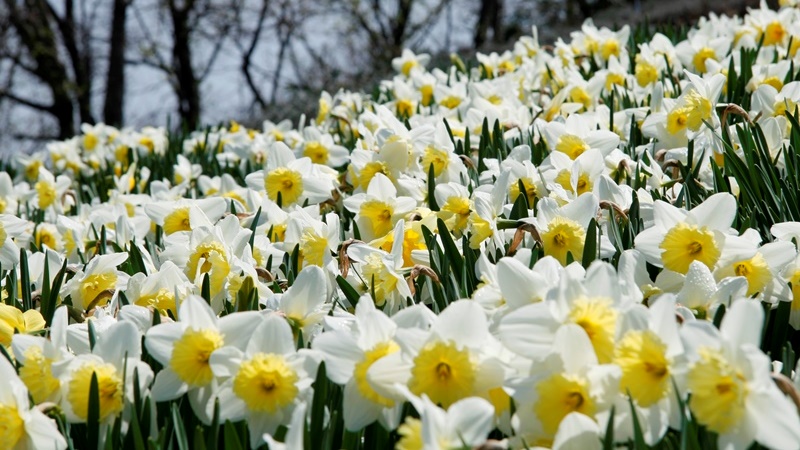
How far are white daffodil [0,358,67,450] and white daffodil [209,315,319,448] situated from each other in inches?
9.9

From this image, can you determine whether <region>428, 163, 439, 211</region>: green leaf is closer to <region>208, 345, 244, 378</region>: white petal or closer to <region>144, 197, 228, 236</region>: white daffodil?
<region>144, 197, 228, 236</region>: white daffodil

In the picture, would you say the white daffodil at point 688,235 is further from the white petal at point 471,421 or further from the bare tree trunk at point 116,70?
the bare tree trunk at point 116,70

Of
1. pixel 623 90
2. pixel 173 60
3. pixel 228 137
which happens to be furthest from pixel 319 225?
pixel 173 60

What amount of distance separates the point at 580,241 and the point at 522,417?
0.65 m

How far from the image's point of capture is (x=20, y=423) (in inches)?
47.0

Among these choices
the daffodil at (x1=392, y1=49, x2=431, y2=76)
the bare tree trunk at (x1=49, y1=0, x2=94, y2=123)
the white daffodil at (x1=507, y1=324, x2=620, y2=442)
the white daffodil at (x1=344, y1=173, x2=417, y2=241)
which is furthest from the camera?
the bare tree trunk at (x1=49, y1=0, x2=94, y2=123)

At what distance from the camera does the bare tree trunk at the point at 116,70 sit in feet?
48.0

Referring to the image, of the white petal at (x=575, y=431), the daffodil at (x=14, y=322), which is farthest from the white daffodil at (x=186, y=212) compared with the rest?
the white petal at (x=575, y=431)

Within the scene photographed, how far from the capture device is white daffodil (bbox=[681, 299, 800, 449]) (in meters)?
0.96

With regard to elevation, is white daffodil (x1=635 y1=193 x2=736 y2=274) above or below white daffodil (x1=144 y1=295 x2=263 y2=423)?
above

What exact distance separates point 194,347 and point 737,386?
31.5 inches

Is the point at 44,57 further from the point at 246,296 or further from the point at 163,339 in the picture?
→ the point at 163,339

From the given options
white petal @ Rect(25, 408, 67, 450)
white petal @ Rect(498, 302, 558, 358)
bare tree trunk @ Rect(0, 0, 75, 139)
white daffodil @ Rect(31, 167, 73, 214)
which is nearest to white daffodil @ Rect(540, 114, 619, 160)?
white petal @ Rect(498, 302, 558, 358)

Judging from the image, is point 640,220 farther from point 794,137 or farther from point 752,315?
point 752,315
